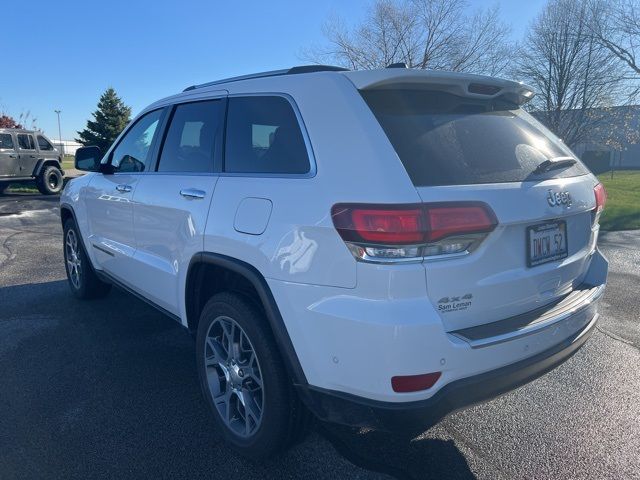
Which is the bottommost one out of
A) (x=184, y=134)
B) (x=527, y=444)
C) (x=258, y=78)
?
(x=527, y=444)

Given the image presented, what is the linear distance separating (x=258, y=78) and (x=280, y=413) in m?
1.83

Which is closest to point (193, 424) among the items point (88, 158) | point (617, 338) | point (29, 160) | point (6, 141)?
point (88, 158)

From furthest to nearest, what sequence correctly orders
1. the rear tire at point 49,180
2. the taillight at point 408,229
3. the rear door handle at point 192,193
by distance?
the rear tire at point 49,180
the rear door handle at point 192,193
the taillight at point 408,229

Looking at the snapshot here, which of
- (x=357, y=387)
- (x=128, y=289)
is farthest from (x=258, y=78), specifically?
(x=128, y=289)

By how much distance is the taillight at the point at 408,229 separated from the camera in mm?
2033

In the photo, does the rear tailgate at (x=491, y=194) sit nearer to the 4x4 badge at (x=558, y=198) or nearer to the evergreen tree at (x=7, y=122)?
the 4x4 badge at (x=558, y=198)

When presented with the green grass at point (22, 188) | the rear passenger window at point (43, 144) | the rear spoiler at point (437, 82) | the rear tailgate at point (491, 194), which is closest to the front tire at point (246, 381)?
the rear tailgate at point (491, 194)

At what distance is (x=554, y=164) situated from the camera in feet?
8.61

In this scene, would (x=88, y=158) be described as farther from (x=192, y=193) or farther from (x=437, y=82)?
(x=437, y=82)

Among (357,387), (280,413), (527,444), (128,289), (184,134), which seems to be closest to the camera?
(357,387)

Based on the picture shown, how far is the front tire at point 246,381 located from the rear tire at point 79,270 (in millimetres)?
2602

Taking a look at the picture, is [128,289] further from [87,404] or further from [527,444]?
[527,444]

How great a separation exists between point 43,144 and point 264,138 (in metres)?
17.1

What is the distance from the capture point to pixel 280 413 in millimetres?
2486
